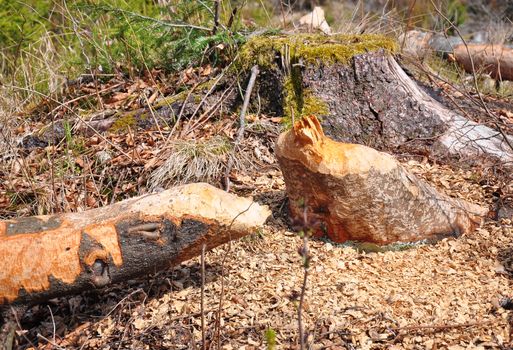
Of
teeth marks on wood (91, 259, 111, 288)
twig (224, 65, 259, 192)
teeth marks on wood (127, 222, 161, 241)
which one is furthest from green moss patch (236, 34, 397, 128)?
teeth marks on wood (91, 259, 111, 288)

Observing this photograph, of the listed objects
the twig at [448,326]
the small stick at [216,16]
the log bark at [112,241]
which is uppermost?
the small stick at [216,16]

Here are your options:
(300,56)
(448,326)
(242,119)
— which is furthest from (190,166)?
(448,326)

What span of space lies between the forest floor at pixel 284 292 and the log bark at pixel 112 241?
0.65ft

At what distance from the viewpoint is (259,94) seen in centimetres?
483

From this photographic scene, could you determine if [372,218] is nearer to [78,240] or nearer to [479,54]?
[78,240]

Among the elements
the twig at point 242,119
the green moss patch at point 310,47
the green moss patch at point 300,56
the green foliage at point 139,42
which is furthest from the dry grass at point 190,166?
the green foliage at point 139,42

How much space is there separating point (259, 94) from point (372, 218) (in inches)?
65.5

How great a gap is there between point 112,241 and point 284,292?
0.87 metres

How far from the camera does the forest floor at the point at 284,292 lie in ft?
9.98

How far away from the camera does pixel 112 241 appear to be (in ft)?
10.0

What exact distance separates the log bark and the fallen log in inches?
17.8

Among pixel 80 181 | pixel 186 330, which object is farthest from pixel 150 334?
pixel 80 181

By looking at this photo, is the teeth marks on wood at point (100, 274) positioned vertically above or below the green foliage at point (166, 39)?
below

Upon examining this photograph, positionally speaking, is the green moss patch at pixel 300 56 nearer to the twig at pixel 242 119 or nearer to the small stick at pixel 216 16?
the twig at pixel 242 119
